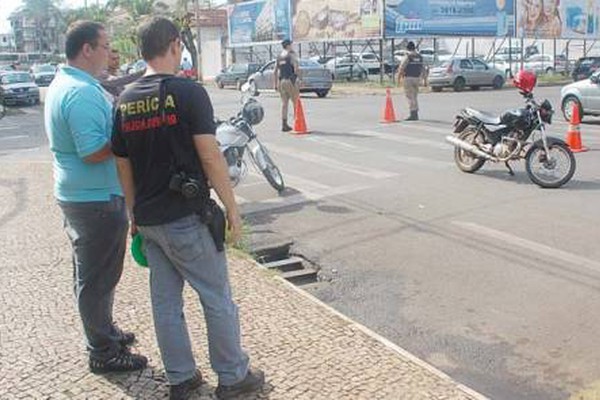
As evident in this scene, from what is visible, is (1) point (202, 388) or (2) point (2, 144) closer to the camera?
(1) point (202, 388)

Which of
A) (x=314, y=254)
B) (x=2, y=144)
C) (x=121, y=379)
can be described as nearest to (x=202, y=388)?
(x=121, y=379)

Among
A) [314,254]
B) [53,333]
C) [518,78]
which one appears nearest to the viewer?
[53,333]

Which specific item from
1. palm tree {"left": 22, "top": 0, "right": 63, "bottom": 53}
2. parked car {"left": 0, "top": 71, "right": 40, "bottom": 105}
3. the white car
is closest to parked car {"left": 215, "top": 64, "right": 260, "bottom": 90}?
the white car

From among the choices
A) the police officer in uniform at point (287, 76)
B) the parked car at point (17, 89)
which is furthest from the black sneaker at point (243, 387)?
the parked car at point (17, 89)

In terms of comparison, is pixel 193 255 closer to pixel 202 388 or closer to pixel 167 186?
pixel 167 186

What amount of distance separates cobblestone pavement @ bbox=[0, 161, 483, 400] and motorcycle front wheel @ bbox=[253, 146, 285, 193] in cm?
296

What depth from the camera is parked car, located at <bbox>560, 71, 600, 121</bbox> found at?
16.1 metres

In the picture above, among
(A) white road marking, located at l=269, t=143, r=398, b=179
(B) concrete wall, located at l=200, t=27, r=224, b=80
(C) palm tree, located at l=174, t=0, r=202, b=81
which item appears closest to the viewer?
(A) white road marking, located at l=269, t=143, r=398, b=179

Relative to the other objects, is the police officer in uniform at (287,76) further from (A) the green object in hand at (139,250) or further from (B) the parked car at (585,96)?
(A) the green object in hand at (139,250)

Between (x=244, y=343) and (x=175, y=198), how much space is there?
137cm

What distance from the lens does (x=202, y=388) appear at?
3.77 meters

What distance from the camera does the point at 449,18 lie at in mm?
35188

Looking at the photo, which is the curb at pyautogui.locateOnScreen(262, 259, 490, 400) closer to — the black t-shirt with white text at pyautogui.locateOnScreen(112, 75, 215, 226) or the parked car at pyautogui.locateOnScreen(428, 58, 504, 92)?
the black t-shirt with white text at pyautogui.locateOnScreen(112, 75, 215, 226)

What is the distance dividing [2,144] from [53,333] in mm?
13610
